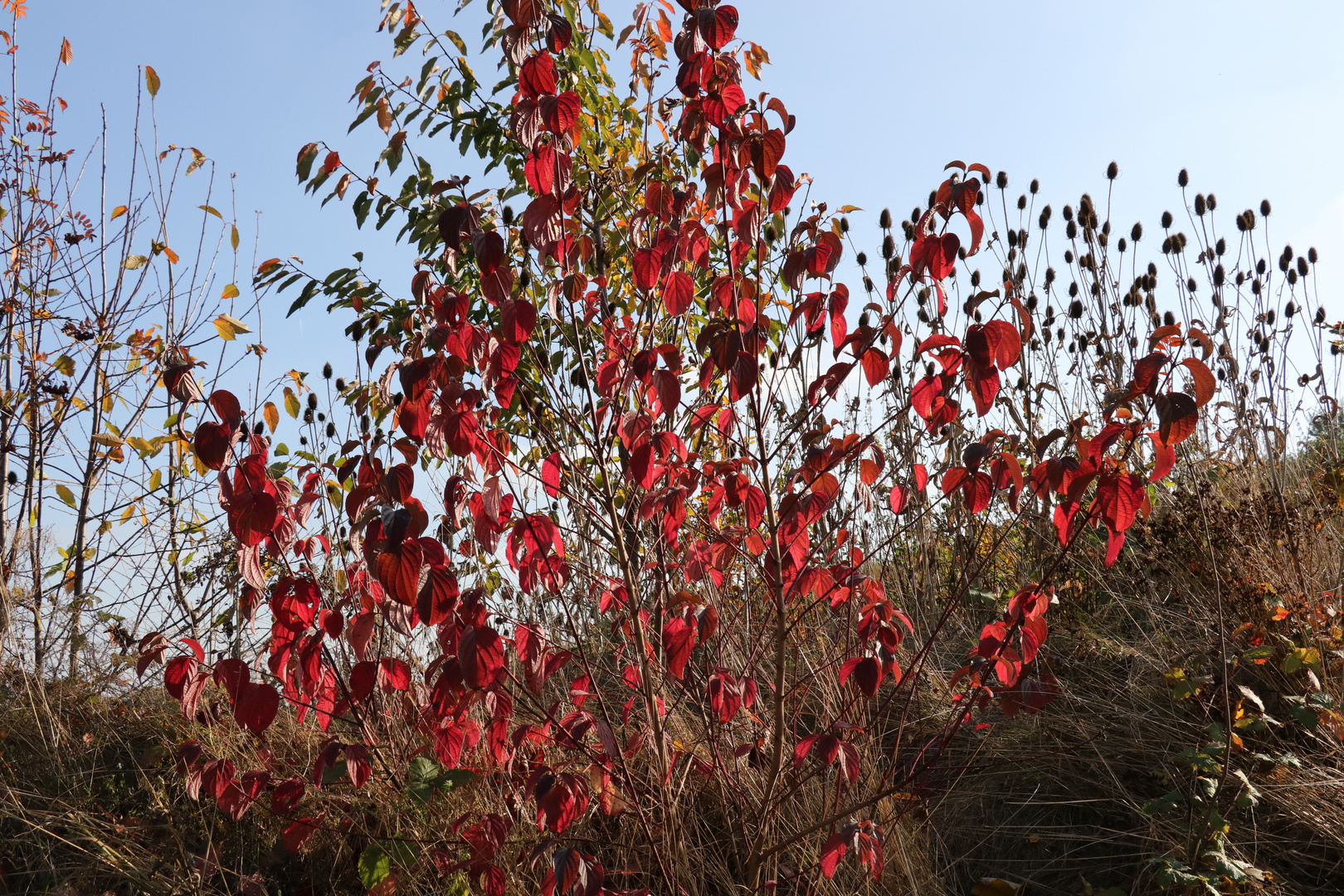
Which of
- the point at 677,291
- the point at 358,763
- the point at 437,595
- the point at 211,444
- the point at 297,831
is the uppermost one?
the point at 677,291

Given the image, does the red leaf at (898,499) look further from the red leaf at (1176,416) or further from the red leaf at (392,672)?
the red leaf at (392,672)

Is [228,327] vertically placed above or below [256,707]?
above

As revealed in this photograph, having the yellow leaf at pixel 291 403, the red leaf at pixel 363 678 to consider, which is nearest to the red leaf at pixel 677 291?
the red leaf at pixel 363 678

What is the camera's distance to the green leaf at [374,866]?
1826mm

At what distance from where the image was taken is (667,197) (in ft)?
5.84

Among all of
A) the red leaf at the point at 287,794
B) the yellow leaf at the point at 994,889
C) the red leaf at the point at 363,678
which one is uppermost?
the red leaf at the point at 363,678

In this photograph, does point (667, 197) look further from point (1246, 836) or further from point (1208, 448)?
point (1208, 448)

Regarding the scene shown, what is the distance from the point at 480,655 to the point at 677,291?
739mm

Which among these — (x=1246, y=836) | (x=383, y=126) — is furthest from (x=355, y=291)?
(x=1246, y=836)

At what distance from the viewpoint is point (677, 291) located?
5.25 ft

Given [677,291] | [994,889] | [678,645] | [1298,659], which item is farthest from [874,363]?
[1298,659]

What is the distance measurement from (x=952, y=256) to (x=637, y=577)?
0.93 m

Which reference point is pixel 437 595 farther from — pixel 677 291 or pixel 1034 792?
pixel 1034 792

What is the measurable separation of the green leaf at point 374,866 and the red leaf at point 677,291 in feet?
4.34
